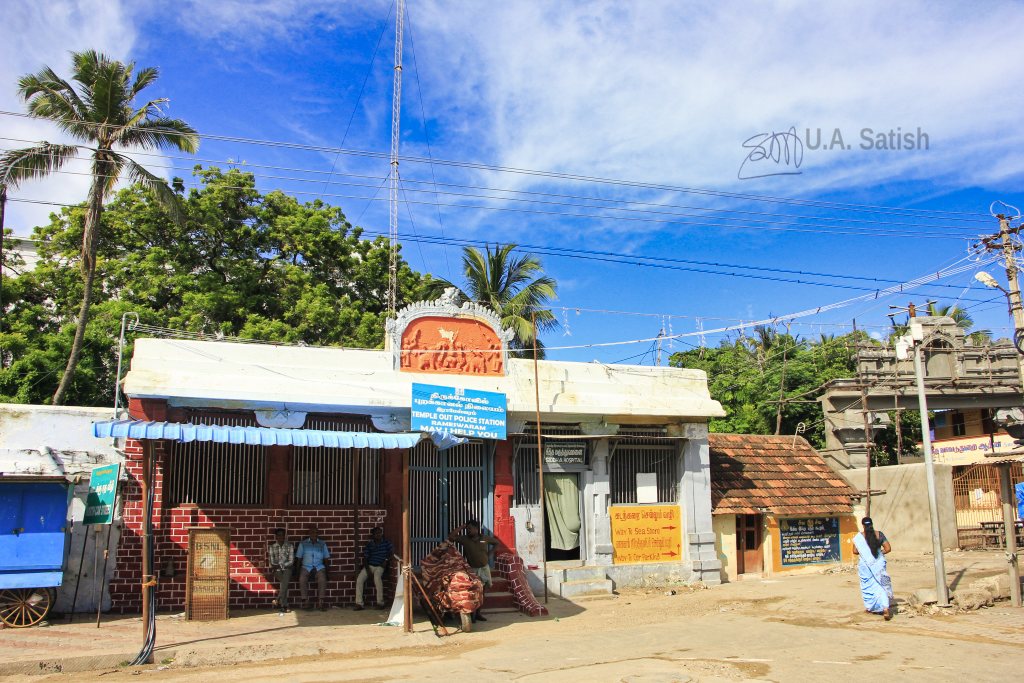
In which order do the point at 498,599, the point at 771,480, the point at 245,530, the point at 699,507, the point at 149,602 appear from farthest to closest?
1. the point at 771,480
2. the point at 699,507
3. the point at 498,599
4. the point at 245,530
5. the point at 149,602

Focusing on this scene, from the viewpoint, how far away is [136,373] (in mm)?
12875

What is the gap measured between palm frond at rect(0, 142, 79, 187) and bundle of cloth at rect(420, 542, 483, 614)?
14216 millimetres

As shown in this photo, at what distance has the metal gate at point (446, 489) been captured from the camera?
14719mm

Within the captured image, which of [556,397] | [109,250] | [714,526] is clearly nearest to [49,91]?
[109,250]

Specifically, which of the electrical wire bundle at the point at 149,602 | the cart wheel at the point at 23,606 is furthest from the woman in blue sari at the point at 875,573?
the cart wheel at the point at 23,606

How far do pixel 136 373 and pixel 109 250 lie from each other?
14.1 m

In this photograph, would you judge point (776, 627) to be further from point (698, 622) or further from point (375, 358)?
point (375, 358)

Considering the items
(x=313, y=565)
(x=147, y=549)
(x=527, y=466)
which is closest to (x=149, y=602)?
→ (x=147, y=549)

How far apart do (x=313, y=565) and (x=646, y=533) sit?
663 centimetres

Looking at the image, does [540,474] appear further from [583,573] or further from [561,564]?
[583,573]

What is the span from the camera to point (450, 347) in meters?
15.4

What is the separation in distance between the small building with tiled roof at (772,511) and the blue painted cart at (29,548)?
1199 cm

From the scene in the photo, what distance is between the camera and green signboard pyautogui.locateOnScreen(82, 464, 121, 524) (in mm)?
11695

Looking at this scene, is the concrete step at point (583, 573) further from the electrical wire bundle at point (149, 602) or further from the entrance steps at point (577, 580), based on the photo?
the electrical wire bundle at point (149, 602)
